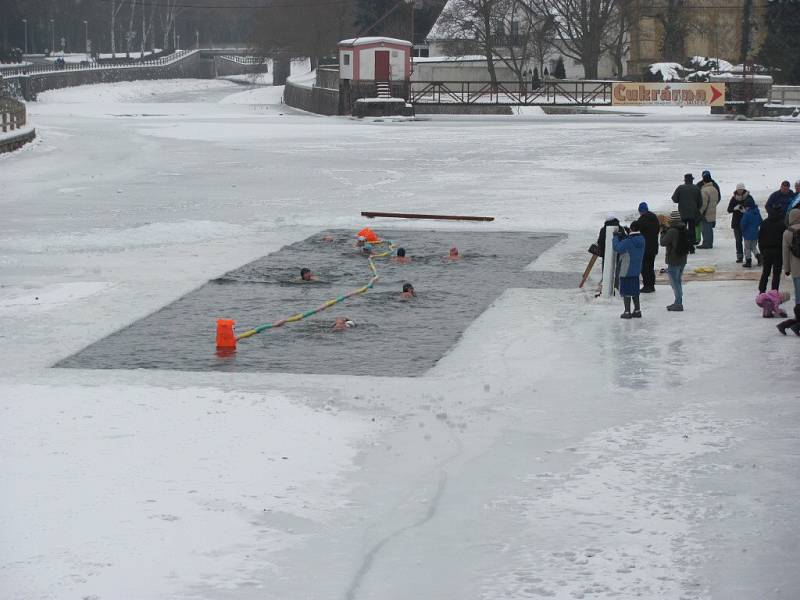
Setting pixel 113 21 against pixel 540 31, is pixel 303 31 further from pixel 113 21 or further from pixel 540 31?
pixel 113 21

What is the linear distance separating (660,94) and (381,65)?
1416 centimetres

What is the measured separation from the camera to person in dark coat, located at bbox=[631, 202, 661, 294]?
17188 mm

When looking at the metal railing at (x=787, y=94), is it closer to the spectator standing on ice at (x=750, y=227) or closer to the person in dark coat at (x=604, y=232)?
the spectator standing on ice at (x=750, y=227)

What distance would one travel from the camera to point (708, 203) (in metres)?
21.4

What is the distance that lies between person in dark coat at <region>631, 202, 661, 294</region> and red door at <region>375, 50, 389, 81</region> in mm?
48535

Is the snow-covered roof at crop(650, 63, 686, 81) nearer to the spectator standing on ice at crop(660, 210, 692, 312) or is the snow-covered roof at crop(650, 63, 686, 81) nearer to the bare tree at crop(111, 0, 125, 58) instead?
the spectator standing on ice at crop(660, 210, 692, 312)

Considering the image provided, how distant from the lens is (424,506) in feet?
31.4

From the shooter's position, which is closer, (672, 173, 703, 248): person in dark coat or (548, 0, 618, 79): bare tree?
(672, 173, 703, 248): person in dark coat

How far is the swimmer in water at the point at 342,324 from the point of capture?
52.1ft

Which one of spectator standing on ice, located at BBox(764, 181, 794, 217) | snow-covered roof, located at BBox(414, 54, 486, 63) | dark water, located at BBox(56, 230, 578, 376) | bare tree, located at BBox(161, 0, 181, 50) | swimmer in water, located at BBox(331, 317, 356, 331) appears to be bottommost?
dark water, located at BBox(56, 230, 578, 376)

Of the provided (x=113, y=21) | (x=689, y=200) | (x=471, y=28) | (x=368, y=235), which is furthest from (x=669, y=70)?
(x=113, y=21)

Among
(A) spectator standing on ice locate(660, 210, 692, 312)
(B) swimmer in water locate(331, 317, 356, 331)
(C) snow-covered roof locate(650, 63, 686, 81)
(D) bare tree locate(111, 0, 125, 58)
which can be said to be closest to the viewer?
(B) swimmer in water locate(331, 317, 356, 331)

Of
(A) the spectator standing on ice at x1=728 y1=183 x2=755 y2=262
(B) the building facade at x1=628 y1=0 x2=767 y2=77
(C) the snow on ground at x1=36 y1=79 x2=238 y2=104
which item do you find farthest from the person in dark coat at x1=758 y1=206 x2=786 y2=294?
(C) the snow on ground at x1=36 y1=79 x2=238 y2=104

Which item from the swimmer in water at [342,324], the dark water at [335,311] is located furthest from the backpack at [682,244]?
the swimmer in water at [342,324]
